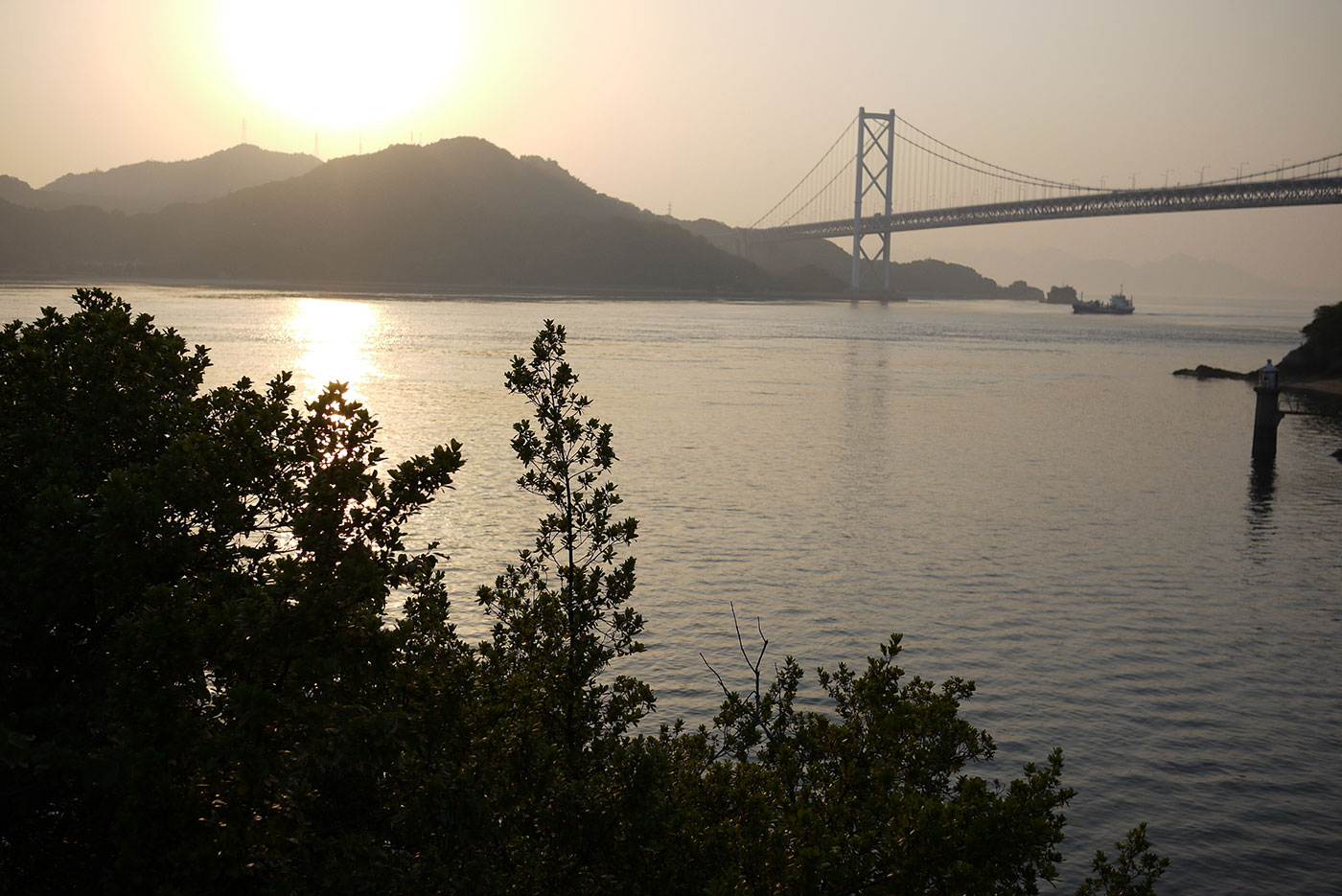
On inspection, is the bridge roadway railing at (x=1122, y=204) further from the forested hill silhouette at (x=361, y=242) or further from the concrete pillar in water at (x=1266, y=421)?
the concrete pillar in water at (x=1266, y=421)

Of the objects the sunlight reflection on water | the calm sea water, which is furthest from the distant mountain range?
the calm sea water

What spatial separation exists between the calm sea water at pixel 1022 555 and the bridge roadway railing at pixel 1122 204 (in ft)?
164

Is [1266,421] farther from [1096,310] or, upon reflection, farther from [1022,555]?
[1096,310]

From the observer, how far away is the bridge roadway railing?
3765 inches

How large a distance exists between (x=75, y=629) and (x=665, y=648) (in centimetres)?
1075

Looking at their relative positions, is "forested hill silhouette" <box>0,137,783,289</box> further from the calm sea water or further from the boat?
the calm sea water

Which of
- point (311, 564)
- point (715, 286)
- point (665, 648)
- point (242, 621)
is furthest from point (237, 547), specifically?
point (715, 286)

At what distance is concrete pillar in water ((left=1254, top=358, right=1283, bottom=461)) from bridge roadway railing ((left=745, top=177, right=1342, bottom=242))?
71.8 meters

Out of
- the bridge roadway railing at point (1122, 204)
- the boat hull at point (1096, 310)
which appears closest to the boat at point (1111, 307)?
the boat hull at point (1096, 310)

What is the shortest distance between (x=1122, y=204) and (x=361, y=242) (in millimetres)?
117046

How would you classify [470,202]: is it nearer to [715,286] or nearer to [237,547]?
[715,286]

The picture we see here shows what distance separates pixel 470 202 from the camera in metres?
195

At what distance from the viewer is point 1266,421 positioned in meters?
34.2

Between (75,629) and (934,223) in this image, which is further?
(934,223)
